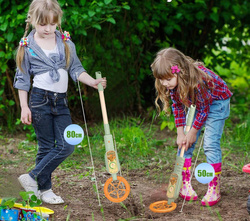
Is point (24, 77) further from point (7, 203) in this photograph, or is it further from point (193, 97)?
point (193, 97)

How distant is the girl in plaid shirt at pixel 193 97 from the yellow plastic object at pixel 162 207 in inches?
10.6

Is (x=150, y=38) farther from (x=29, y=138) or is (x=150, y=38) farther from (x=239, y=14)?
(x=29, y=138)

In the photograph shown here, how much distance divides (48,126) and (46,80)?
0.31 m

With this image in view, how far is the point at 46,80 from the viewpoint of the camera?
2750 mm

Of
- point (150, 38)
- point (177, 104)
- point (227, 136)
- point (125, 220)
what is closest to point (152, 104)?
point (150, 38)

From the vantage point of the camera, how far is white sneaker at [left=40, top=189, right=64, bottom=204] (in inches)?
114

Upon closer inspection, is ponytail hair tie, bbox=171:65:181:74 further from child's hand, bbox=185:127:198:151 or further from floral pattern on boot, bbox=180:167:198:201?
floral pattern on boot, bbox=180:167:198:201

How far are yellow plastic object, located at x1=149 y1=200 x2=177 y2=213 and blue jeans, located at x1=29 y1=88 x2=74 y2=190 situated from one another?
655mm

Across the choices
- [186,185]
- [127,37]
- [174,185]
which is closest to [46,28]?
[174,185]

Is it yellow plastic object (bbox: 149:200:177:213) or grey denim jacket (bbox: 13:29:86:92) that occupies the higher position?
grey denim jacket (bbox: 13:29:86:92)

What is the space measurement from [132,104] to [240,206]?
8.31ft

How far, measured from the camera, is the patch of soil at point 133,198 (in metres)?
2.72

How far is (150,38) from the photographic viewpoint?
516 centimetres

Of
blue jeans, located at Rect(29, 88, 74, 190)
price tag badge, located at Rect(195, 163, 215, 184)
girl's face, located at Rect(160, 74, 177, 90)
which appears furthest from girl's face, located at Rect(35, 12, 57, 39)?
price tag badge, located at Rect(195, 163, 215, 184)
